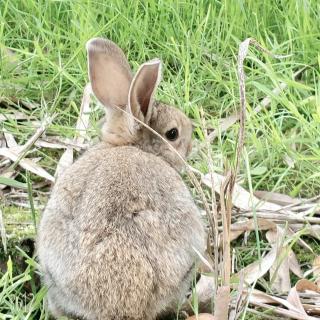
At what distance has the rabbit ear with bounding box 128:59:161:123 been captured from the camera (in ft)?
16.0

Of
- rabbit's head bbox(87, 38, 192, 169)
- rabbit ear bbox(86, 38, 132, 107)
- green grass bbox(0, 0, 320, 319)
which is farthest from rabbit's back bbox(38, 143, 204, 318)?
green grass bbox(0, 0, 320, 319)

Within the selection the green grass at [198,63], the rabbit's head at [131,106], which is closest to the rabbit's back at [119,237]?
the rabbit's head at [131,106]

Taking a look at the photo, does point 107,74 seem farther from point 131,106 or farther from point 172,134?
point 172,134

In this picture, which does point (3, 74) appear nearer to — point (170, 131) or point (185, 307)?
point (170, 131)

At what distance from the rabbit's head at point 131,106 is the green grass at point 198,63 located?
45cm

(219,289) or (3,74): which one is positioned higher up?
(219,289)

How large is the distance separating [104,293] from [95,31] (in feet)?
7.42

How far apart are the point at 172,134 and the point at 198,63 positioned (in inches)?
37.7

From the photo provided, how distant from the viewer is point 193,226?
459 cm

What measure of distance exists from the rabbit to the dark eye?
325 mm

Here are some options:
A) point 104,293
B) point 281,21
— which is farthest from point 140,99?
point 281,21

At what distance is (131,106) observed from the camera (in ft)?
16.3

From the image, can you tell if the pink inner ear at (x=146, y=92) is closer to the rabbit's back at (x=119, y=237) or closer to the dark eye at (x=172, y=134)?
the dark eye at (x=172, y=134)

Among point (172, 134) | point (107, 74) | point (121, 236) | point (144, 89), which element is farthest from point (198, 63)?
point (121, 236)
